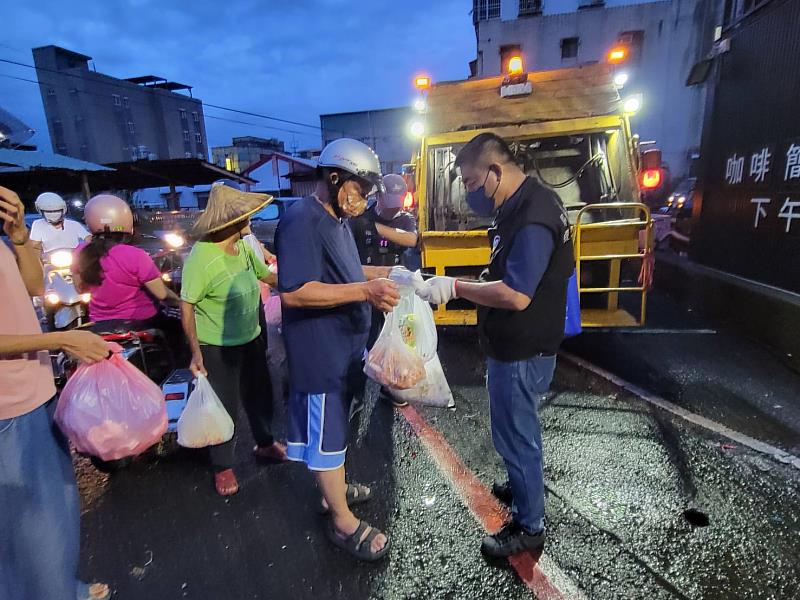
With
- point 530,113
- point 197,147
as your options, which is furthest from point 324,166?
point 197,147

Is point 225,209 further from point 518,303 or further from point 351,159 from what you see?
point 518,303

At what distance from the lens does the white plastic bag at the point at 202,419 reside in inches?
106

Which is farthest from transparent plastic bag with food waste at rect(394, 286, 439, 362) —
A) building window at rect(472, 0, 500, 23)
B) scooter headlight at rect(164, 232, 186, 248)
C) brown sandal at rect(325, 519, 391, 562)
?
building window at rect(472, 0, 500, 23)

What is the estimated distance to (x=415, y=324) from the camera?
2.40m

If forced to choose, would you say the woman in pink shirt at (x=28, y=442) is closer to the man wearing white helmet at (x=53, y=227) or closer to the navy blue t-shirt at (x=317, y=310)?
the navy blue t-shirt at (x=317, y=310)

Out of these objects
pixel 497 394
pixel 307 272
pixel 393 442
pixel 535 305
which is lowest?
pixel 393 442

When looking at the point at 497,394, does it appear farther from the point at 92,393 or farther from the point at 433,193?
the point at 433,193

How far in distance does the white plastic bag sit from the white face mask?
4374mm

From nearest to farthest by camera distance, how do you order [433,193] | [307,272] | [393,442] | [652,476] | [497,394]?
[307,272] → [497,394] → [652,476] → [393,442] → [433,193]

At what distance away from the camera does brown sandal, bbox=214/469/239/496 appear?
2955 mm

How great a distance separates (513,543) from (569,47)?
2848 cm

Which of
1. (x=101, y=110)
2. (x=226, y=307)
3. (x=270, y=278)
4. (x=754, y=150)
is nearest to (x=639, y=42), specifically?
(x=754, y=150)

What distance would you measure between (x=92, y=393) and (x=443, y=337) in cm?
463

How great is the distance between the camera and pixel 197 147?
153 ft
